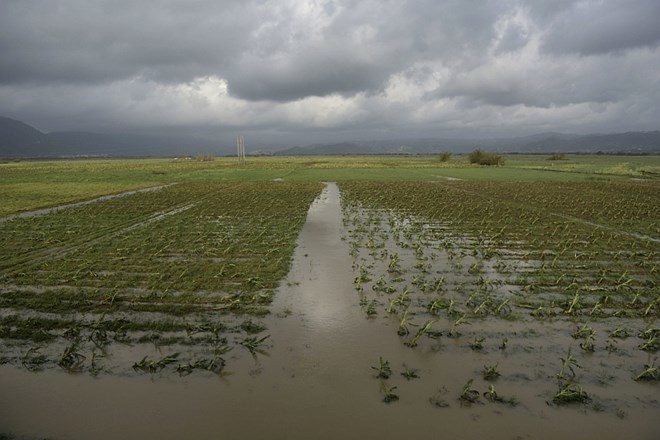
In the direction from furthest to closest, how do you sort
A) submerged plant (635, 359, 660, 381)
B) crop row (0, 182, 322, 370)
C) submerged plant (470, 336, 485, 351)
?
crop row (0, 182, 322, 370) → submerged plant (470, 336, 485, 351) → submerged plant (635, 359, 660, 381)

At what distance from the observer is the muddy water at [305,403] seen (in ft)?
16.1

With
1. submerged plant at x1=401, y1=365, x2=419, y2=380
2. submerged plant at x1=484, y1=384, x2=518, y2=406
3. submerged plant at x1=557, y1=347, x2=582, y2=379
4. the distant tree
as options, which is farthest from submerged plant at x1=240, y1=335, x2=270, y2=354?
the distant tree

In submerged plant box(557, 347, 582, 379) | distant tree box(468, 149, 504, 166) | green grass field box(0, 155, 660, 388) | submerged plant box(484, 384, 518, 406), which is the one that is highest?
distant tree box(468, 149, 504, 166)

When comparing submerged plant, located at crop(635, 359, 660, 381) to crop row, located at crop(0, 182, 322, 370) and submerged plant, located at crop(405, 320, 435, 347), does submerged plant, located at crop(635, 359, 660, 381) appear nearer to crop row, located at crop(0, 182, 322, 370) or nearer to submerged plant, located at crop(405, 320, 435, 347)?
submerged plant, located at crop(405, 320, 435, 347)

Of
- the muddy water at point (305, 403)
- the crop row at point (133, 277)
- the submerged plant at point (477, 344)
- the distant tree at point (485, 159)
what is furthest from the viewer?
the distant tree at point (485, 159)

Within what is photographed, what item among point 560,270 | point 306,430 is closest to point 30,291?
point 306,430

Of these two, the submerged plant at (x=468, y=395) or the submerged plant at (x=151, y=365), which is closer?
the submerged plant at (x=468, y=395)

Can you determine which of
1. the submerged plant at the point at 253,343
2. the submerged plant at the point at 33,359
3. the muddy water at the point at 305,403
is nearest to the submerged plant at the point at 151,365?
the muddy water at the point at 305,403

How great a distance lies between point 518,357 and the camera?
653 cm

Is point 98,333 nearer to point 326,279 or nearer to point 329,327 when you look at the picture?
point 329,327

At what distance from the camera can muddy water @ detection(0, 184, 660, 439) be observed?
4898 mm

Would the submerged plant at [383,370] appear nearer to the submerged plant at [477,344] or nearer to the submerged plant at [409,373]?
the submerged plant at [409,373]

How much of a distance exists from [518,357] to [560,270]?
584 centimetres

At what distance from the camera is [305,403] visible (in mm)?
5379
